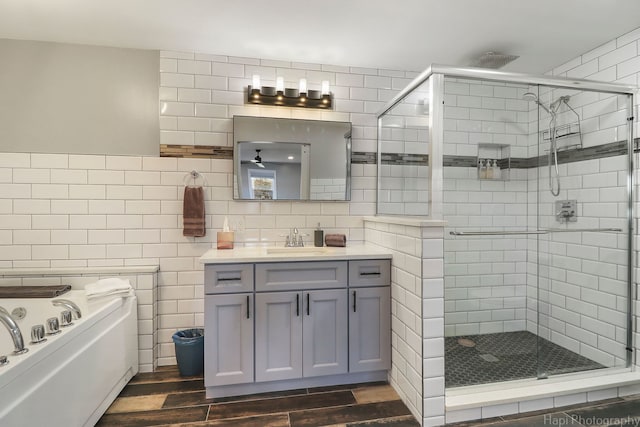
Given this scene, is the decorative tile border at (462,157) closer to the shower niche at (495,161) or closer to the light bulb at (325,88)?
the shower niche at (495,161)

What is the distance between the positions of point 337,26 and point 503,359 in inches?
102

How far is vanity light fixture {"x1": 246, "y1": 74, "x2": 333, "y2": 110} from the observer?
8.00 feet

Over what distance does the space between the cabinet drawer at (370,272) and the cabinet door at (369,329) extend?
48mm

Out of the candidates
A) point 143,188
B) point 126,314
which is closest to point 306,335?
point 126,314

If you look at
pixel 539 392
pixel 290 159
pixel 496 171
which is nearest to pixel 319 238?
pixel 290 159

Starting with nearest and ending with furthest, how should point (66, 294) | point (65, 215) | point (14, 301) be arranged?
1. point (14, 301)
2. point (66, 294)
3. point (65, 215)

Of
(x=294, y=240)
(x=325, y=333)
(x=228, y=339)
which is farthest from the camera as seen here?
(x=294, y=240)

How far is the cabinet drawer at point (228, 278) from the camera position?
193cm

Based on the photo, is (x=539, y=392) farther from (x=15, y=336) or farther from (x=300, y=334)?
(x=15, y=336)

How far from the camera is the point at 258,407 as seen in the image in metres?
1.88

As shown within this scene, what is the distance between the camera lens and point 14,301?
6.62 feet

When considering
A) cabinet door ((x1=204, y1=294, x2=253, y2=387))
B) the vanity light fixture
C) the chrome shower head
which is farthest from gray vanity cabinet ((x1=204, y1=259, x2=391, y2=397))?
the chrome shower head

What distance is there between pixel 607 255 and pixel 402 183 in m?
1.51

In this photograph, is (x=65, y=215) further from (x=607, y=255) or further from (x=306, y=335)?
(x=607, y=255)
